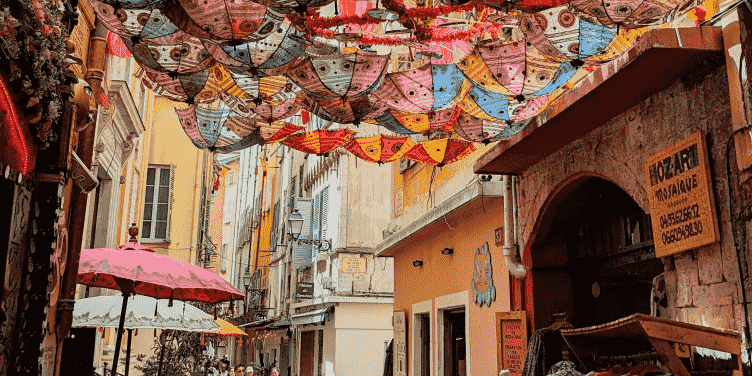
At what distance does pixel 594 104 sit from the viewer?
6203 millimetres

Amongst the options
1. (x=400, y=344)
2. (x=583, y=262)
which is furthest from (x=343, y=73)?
(x=400, y=344)

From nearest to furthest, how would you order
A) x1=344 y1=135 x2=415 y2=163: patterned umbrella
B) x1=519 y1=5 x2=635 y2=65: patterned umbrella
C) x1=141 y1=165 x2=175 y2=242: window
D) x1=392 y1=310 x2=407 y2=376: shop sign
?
1. x1=519 y1=5 x2=635 y2=65: patterned umbrella
2. x1=344 y1=135 x2=415 y2=163: patterned umbrella
3. x1=392 y1=310 x2=407 y2=376: shop sign
4. x1=141 y1=165 x2=175 y2=242: window

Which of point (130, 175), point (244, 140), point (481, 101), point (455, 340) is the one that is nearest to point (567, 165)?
point (481, 101)

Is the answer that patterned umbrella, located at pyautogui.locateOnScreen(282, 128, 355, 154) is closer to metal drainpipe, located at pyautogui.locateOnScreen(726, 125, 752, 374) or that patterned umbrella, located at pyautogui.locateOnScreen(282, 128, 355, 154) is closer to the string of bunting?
the string of bunting

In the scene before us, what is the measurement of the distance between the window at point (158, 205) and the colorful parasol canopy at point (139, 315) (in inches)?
563

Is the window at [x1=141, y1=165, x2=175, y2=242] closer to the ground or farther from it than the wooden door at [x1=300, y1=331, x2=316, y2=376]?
farther from it

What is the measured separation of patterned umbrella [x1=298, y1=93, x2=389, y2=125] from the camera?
23.4 ft

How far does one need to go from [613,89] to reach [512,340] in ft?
12.5

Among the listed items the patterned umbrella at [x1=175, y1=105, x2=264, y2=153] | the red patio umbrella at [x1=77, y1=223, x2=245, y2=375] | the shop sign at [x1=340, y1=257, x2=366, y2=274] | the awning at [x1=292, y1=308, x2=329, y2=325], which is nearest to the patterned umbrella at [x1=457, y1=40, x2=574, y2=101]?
the patterned umbrella at [x1=175, y1=105, x2=264, y2=153]

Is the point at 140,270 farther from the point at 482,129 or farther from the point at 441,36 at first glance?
the point at 482,129

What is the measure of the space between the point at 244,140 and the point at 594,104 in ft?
14.0

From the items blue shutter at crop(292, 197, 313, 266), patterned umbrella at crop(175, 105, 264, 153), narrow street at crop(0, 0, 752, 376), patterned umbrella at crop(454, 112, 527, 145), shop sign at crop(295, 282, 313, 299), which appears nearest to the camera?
narrow street at crop(0, 0, 752, 376)

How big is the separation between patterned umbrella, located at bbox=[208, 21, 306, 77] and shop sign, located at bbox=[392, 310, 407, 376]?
920 centimetres

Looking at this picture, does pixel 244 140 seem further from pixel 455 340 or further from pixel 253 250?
pixel 253 250
